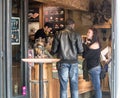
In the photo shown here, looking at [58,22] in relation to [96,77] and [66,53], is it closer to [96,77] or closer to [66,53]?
[96,77]

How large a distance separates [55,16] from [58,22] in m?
0.22

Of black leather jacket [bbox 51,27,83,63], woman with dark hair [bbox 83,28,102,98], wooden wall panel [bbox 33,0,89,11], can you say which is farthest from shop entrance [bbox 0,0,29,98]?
wooden wall panel [bbox 33,0,89,11]

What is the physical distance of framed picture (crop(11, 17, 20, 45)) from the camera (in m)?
6.91

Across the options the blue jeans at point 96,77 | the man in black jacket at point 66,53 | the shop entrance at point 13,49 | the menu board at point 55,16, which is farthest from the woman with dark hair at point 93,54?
the menu board at point 55,16

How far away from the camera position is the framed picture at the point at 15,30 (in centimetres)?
691

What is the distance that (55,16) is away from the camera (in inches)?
427

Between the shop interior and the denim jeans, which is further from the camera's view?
the shop interior

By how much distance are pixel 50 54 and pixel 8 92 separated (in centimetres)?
123

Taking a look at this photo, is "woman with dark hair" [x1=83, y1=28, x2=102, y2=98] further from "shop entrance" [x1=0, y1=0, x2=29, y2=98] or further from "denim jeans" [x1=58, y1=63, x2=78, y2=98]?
"shop entrance" [x1=0, y1=0, x2=29, y2=98]

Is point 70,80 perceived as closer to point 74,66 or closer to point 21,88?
point 74,66

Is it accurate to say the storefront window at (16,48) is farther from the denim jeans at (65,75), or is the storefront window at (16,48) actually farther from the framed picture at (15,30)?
the denim jeans at (65,75)

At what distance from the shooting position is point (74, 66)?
7004 mm

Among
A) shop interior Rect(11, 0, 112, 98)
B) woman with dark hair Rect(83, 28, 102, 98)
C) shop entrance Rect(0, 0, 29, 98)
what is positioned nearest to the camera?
shop entrance Rect(0, 0, 29, 98)

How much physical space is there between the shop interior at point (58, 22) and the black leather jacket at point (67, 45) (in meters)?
0.62
